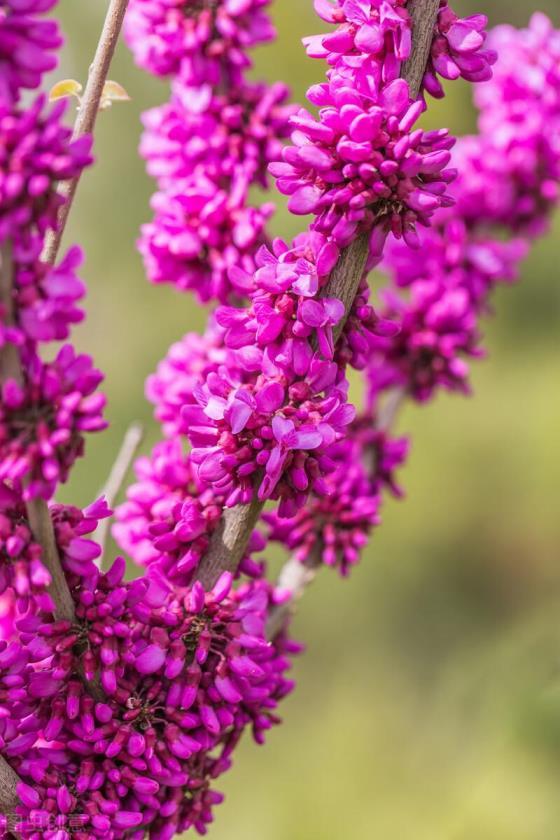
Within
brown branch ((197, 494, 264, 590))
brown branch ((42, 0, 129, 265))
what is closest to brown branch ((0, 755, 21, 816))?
brown branch ((197, 494, 264, 590))

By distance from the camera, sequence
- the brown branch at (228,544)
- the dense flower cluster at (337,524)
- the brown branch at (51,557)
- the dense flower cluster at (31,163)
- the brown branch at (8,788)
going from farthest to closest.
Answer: the dense flower cluster at (337,524) < the brown branch at (228,544) < the brown branch at (8,788) < the brown branch at (51,557) < the dense flower cluster at (31,163)

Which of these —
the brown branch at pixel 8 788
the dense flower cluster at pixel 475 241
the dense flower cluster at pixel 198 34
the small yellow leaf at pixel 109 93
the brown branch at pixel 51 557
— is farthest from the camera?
the dense flower cluster at pixel 475 241

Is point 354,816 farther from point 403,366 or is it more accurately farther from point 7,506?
point 7,506

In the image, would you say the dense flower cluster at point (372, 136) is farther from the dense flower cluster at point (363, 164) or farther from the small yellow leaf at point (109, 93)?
the small yellow leaf at point (109, 93)

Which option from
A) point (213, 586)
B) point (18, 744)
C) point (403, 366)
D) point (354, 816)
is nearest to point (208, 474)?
point (213, 586)

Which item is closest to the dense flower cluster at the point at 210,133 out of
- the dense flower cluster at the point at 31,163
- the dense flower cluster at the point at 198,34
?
the dense flower cluster at the point at 198,34

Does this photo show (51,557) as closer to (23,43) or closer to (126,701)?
(126,701)
